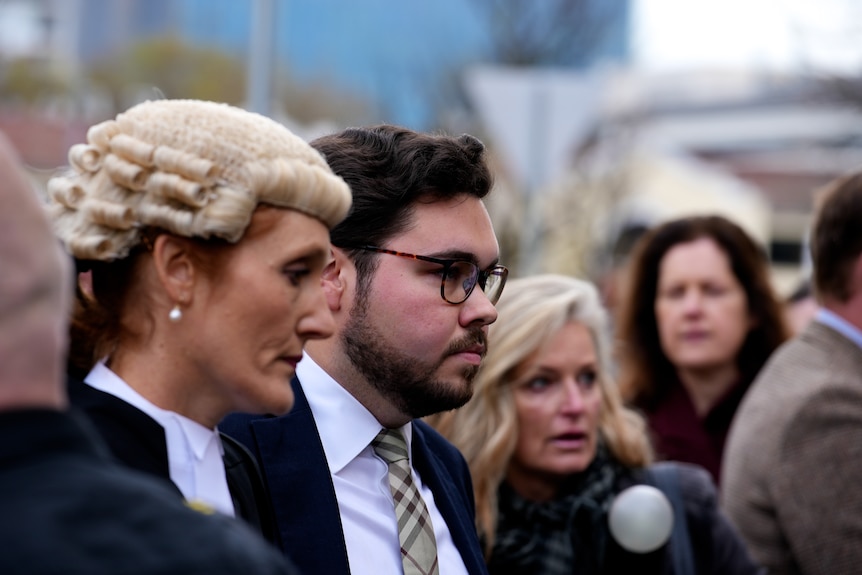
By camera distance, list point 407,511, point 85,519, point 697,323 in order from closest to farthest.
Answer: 1. point 85,519
2. point 407,511
3. point 697,323

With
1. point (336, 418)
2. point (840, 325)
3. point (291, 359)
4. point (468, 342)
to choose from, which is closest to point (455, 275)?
point (468, 342)

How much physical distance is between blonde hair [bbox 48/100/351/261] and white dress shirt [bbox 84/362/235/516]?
19 centimetres

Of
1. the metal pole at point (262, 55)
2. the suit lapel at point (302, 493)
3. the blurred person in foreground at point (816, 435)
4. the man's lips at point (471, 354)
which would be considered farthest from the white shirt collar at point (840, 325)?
the metal pole at point (262, 55)

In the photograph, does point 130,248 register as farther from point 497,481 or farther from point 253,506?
point 497,481

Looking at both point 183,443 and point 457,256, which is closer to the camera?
point 183,443

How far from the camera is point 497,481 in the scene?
13.4 feet

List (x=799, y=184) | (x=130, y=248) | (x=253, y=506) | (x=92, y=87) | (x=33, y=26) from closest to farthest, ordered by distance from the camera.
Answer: (x=130, y=248)
(x=253, y=506)
(x=92, y=87)
(x=799, y=184)
(x=33, y=26)

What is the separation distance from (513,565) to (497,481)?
0.28m

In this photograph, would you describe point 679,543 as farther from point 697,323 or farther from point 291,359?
point 291,359

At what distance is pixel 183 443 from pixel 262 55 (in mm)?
6189

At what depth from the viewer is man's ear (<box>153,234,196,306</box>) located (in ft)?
6.34

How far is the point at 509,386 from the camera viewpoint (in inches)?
165

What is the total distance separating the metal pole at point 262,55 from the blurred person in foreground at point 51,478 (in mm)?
6557

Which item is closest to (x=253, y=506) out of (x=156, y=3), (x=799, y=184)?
(x=799, y=184)
